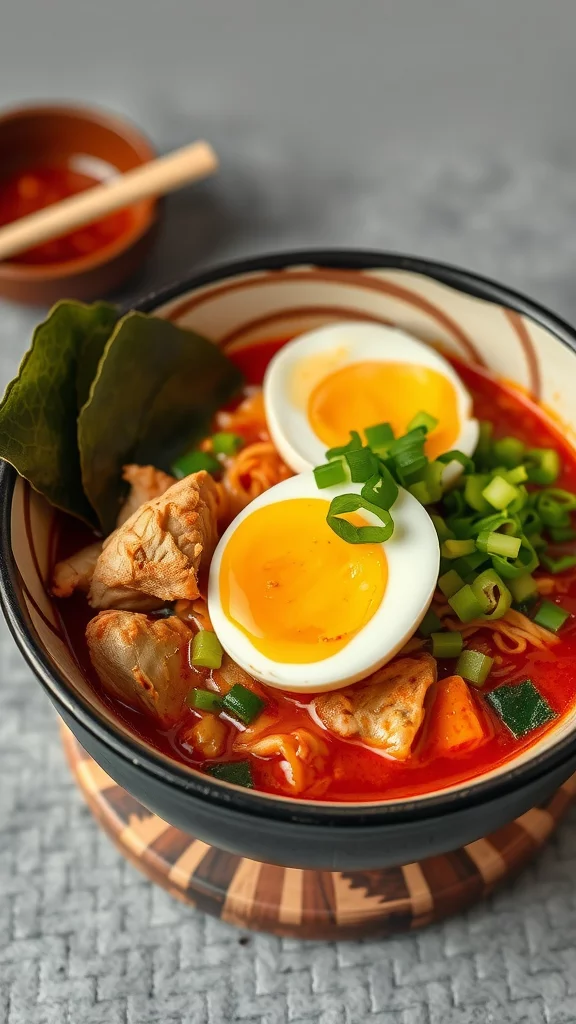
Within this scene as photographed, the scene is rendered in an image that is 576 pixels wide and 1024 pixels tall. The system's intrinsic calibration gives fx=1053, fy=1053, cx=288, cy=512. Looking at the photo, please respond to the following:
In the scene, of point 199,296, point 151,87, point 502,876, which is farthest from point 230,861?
point 151,87

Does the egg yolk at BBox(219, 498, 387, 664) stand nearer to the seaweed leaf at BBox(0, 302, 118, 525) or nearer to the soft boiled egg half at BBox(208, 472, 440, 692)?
the soft boiled egg half at BBox(208, 472, 440, 692)

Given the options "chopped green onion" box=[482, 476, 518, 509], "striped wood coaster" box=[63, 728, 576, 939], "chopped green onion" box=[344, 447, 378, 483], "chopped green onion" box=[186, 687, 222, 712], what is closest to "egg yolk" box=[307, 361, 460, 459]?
"chopped green onion" box=[482, 476, 518, 509]

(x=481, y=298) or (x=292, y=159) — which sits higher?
(x=292, y=159)

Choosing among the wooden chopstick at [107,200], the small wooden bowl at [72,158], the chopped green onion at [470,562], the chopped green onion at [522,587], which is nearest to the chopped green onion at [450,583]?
the chopped green onion at [470,562]

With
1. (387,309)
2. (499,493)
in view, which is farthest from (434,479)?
(387,309)

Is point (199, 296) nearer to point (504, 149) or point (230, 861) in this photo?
point (230, 861)

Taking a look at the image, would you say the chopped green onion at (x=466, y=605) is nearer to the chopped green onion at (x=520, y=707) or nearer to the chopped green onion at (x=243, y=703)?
the chopped green onion at (x=520, y=707)

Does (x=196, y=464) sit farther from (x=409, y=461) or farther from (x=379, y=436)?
(x=409, y=461)
